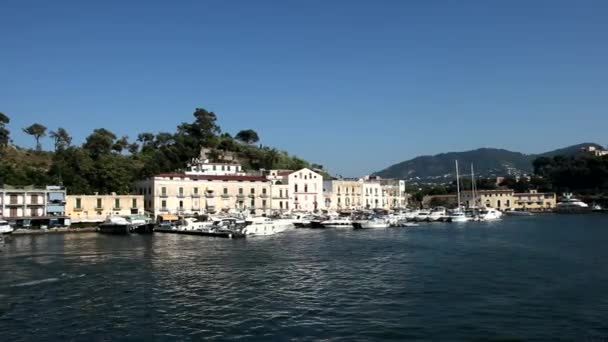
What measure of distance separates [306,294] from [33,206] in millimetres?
53435

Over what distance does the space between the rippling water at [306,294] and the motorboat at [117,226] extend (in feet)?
68.5

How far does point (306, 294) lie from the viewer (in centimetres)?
2452

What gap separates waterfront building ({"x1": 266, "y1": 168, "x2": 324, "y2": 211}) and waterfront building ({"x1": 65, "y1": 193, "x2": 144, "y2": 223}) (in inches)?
802

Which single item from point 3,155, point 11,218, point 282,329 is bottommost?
point 282,329

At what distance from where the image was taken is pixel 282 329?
18750mm

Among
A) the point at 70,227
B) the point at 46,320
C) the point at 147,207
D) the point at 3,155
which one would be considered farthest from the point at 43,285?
the point at 3,155

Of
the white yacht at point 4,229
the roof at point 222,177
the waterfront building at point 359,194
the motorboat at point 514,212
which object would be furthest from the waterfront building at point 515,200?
the white yacht at point 4,229

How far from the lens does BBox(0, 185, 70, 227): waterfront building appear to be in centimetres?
6538

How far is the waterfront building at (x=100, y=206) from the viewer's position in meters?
70.5

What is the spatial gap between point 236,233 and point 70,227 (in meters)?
23.6

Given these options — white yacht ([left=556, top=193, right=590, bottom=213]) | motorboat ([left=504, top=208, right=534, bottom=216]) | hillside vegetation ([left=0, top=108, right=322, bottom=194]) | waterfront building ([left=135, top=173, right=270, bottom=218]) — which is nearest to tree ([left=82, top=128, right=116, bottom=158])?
hillside vegetation ([left=0, top=108, right=322, bottom=194])

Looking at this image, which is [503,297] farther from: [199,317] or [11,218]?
[11,218]

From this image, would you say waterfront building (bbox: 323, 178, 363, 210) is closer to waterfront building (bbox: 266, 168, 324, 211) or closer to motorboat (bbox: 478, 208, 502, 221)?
waterfront building (bbox: 266, 168, 324, 211)

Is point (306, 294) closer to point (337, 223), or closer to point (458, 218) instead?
point (337, 223)
